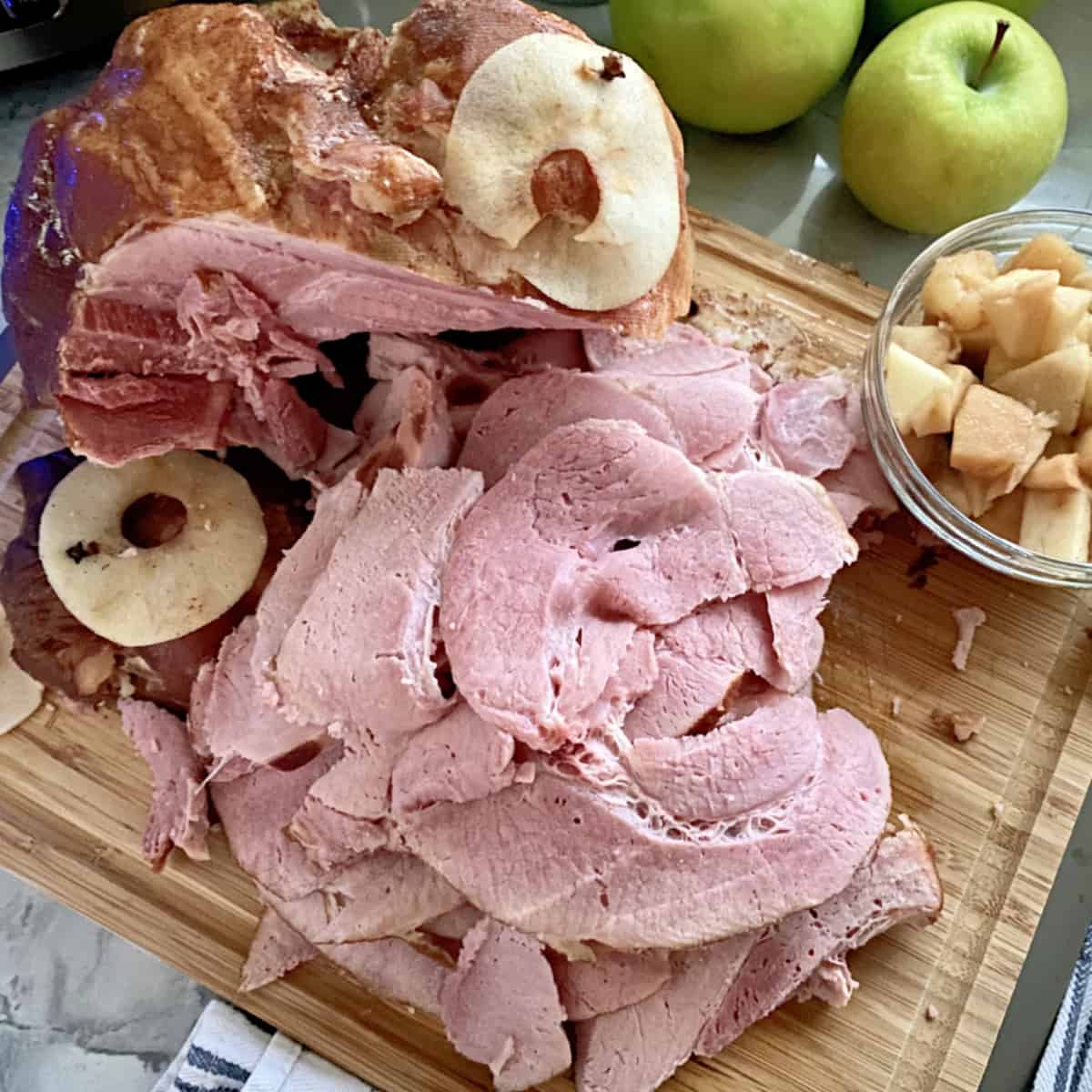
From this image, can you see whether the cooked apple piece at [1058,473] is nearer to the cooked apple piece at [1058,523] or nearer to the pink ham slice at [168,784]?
the cooked apple piece at [1058,523]

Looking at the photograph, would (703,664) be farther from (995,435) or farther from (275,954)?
(275,954)

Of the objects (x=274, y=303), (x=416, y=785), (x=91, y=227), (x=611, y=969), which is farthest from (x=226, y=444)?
(x=611, y=969)

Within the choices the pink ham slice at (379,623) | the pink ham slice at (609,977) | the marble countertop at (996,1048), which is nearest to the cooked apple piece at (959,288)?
the marble countertop at (996,1048)

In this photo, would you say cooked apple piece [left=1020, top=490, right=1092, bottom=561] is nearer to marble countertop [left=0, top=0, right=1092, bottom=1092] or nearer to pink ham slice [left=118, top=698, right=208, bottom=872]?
marble countertop [left=0, top=0, right=1092, bottom=1092]

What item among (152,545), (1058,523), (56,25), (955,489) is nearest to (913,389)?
(955,489)

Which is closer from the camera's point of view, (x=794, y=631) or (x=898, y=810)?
(x=794, y=631)

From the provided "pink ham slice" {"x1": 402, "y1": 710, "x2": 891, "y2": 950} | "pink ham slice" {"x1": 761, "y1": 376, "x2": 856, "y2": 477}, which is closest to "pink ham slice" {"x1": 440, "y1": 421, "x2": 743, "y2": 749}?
"pink ham slice" {"x1": 402, "y1": 710, "x2": 891, "y2": 950}

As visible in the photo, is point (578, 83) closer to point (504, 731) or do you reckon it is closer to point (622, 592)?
point (622, 592)
